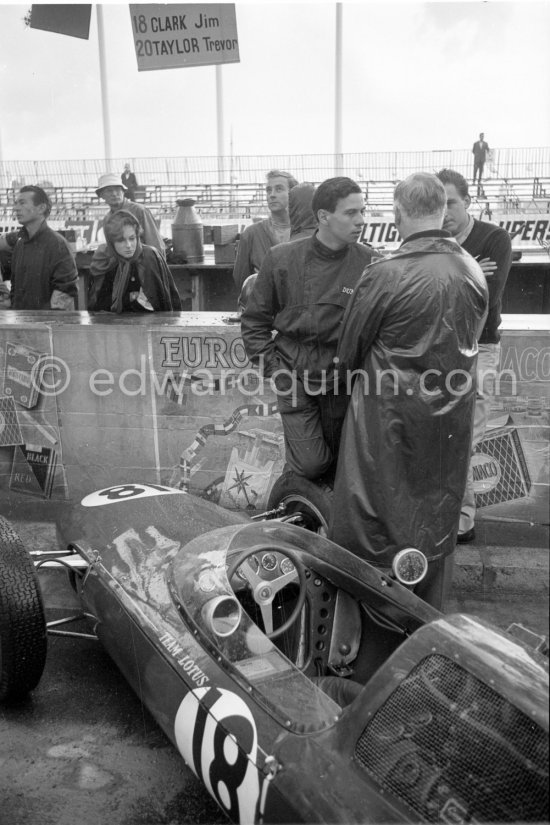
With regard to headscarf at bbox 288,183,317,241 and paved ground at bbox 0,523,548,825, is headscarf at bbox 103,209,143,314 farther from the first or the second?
paved ground at bbox 0,523,548,825

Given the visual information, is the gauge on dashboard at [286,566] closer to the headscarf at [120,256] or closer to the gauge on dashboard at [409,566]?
the gauge on dashboard at [409,566]

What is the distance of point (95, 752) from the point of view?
3373 millimetres

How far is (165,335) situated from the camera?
572 centimetres

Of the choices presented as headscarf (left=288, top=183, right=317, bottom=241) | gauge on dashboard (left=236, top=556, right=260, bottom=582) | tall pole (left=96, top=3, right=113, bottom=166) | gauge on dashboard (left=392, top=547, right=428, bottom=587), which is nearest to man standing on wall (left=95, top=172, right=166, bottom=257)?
headscarf (left=288, top=183, right=317, bottom=241)

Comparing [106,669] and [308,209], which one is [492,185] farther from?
[106,669]

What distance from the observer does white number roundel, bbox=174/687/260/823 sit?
2449 millimetres

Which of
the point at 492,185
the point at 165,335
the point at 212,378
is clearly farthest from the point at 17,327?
the point at 492,185

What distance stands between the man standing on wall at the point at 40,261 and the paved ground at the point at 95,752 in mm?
3771

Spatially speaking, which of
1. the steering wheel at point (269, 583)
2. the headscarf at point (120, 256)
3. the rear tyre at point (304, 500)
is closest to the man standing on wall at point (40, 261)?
the headscarf at point (120, 256)

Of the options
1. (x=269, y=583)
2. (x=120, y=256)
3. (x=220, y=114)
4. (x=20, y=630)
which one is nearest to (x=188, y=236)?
(x=120, y=256)

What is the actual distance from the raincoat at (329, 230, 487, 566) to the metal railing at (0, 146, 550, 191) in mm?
18833

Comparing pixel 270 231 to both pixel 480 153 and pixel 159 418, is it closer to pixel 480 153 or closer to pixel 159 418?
pixel 159 418

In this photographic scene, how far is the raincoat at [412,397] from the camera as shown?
3.42 m

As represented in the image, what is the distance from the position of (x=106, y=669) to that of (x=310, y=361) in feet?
6.29
